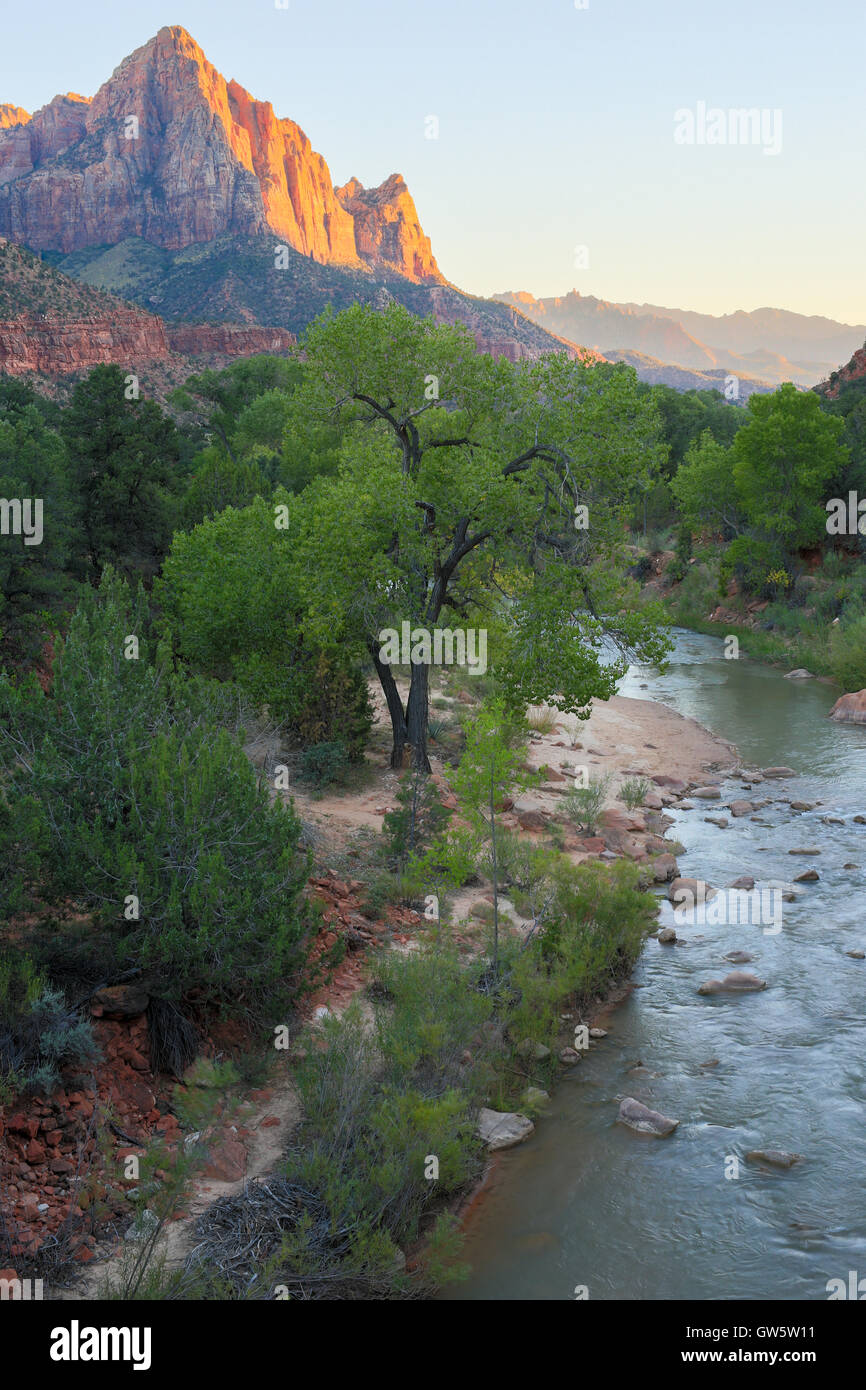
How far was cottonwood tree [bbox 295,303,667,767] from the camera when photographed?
14375 mm

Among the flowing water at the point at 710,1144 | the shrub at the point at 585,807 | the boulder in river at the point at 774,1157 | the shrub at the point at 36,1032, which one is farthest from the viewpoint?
the shrub at the point at 585,807

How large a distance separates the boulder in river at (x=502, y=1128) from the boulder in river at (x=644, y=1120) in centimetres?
88

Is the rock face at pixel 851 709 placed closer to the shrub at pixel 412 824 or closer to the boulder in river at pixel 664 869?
the boulder in river at pixel 664 869

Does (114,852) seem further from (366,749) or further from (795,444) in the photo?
(795,444)

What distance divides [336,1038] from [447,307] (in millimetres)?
166021

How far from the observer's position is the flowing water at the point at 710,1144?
7.01m

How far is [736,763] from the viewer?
70.8 feet

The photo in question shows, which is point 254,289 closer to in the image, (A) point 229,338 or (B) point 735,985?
(A) point 229,338

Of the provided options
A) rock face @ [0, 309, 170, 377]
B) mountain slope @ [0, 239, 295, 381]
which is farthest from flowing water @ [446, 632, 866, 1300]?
mountain slope @ [0, 239, 295, 381]

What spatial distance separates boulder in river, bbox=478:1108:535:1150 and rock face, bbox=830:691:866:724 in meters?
19.2

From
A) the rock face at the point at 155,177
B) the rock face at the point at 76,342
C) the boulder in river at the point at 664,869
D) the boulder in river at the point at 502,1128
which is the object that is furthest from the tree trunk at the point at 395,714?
the rock face at the point at 155,177

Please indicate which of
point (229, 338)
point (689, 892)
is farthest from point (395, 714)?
point (229, 338)
